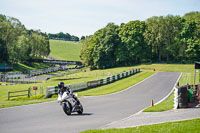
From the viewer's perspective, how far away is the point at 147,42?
8519 centimetres

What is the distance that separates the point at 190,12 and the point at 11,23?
7919cm

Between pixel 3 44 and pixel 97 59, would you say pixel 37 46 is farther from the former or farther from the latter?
pixel 97 59

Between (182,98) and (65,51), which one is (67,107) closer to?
(182,98)

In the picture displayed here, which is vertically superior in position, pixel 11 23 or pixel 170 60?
pixel 11 23

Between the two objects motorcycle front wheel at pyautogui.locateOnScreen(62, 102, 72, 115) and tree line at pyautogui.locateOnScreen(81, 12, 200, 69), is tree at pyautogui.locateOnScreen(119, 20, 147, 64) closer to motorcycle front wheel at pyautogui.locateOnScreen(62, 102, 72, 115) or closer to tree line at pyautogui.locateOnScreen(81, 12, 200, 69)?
tree line at pyautogui.locateOnScreen(81, 12, 200, 69)

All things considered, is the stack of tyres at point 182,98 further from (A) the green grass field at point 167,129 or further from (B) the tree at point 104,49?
(B) the tree at point 104,49

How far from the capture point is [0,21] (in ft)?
318

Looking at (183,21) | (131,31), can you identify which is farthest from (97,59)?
(183,21)

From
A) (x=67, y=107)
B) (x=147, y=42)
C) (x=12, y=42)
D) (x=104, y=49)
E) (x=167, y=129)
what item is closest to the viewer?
(x=167, y=129)

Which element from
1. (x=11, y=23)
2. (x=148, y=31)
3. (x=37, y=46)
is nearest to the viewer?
(x=148, y=31)

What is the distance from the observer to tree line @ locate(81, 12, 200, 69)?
81375mm

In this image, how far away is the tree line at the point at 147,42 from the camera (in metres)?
81.4

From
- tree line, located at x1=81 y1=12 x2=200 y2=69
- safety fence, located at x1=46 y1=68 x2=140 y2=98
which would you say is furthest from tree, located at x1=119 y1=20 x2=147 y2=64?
safety fence, located at x1=46 y1=68 x2=140 y2=98

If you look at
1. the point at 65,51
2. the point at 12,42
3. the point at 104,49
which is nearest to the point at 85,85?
the point at 104,49
